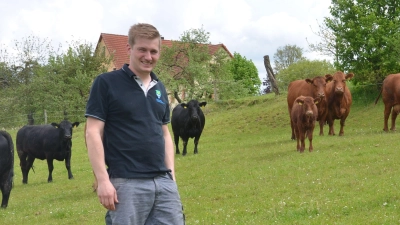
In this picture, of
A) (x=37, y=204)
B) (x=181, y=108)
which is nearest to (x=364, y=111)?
(x=181, y=108)

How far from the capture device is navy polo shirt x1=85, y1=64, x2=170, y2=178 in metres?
4.09

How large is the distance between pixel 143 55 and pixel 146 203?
1198 mm

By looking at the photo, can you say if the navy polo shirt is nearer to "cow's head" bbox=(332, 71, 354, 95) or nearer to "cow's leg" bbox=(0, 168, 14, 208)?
"cow's leg" bbox=(0, 168, 14, 208)

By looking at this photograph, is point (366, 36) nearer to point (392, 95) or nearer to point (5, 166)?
point (392, 95)

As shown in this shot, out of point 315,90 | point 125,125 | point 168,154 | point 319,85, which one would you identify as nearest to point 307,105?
point 319,85

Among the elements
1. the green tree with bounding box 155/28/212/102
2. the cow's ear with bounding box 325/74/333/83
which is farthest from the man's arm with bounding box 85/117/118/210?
the green tree with bounding box 155/28/212/102

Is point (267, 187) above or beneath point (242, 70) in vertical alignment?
beneath

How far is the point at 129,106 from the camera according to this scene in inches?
162

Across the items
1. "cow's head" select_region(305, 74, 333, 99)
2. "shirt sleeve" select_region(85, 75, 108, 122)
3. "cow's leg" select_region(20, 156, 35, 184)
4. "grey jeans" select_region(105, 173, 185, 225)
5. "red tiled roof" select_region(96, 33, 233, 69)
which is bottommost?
"cow's leg" select_region(20, 156, 35, 184)

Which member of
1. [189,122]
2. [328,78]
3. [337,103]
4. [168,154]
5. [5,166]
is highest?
[328,78]

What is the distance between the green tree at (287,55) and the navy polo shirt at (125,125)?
75.5 metres

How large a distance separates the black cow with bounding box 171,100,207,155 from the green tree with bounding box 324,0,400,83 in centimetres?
1169

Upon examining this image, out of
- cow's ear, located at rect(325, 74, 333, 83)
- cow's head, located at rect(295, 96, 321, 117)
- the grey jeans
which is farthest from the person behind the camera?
cow's ear, located at rect(325, 74, 333, 83)

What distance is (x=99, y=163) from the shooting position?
3953mm
